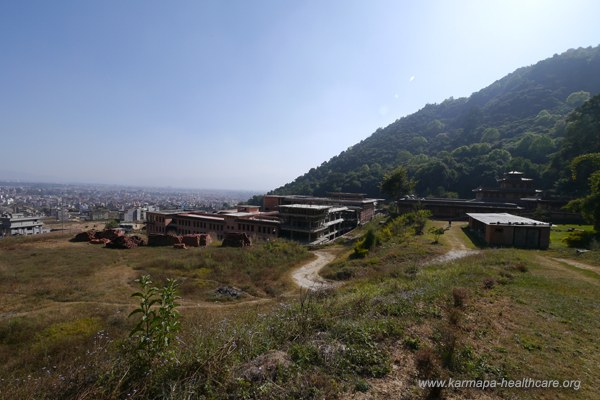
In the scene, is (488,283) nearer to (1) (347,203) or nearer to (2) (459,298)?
(2) (459,298)

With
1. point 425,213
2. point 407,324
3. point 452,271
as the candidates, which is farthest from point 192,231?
point 407,324

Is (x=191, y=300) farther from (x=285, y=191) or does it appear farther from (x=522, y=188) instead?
(x=285, y=191)

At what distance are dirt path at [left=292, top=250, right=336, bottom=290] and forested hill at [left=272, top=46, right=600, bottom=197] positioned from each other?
48.7 m

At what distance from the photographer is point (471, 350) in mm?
7039

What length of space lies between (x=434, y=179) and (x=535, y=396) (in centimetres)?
8025

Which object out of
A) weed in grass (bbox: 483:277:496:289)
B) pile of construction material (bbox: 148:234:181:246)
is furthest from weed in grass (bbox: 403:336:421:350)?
pile of construction material (bbox: 148:234:181:246)

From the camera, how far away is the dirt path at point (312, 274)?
24531mm

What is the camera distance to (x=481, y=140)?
365 feet

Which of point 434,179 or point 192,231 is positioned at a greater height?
point 434,179

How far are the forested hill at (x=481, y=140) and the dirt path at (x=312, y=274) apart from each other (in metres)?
48.7

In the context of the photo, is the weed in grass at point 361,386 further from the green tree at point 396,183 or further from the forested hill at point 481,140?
the forested hill at point 481,140

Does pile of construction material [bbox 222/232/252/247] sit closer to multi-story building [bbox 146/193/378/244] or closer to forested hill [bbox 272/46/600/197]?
multi-story building [bbox 146/193/378/244]

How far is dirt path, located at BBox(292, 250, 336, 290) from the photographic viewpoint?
24531 mm

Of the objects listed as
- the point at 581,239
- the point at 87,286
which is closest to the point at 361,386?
the point at 87,286
